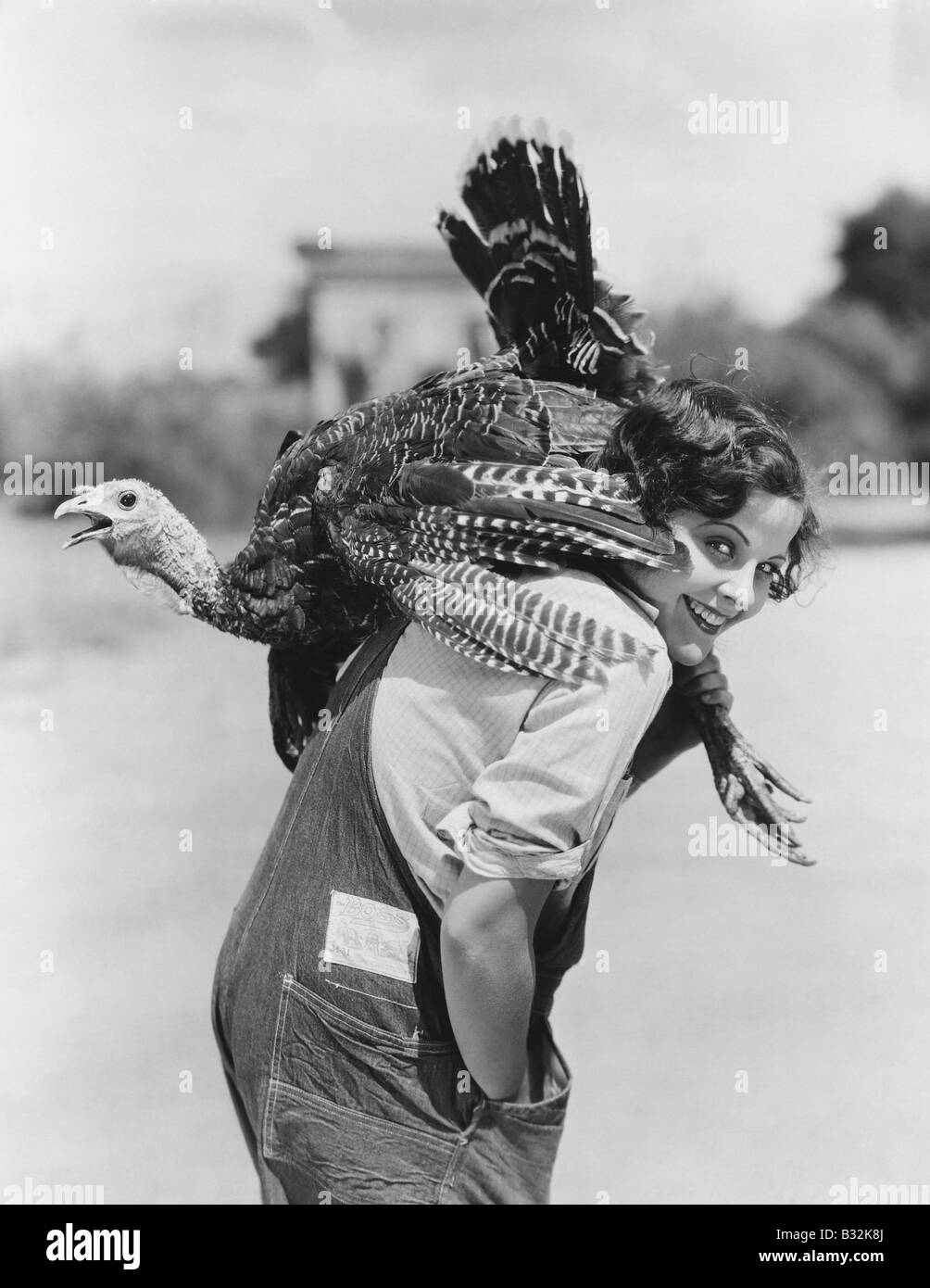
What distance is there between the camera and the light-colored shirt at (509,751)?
45.4 inches

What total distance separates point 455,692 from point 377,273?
131 cm

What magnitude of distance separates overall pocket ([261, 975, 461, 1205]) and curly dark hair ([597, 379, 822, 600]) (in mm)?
645

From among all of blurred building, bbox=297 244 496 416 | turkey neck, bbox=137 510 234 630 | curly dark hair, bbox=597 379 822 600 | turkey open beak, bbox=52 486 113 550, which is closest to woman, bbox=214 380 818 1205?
curly dark hair, bbox=597 379 822 600

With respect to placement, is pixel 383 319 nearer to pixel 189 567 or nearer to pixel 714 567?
pixel 189 567

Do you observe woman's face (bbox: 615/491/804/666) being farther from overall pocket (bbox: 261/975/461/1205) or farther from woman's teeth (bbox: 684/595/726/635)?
overall pocket (bbox: 261/975/461/1205)

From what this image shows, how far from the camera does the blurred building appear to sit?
2.30 meters

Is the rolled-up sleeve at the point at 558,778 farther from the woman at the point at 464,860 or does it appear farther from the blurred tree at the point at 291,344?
the blurred tree at the point at 291,344

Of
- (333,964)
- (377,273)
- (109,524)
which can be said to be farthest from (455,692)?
(377,273)

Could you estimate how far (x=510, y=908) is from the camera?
119cm

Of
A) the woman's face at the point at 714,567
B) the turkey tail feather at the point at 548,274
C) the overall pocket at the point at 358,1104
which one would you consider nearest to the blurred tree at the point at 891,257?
the turkey tail feather at the point at 548,274

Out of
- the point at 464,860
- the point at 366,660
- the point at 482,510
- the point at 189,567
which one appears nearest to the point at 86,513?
the point at 189,567

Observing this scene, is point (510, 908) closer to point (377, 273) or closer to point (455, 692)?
point (455, 692)

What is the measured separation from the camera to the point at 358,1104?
1.37 meters

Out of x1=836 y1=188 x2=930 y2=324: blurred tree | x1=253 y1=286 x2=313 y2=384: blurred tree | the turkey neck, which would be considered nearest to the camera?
the turkey neck
